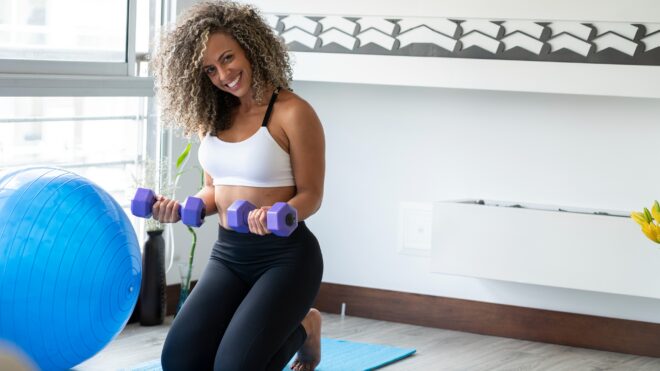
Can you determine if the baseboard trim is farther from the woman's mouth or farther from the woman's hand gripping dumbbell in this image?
the woman's hand gripping dumbbell

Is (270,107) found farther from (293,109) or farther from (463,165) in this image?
(463,165)

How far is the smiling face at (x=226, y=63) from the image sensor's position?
273 centimetres

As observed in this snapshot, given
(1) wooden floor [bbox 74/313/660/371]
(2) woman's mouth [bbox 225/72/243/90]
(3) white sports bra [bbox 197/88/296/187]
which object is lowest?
(1) wooden floor [bbox 74/313/660/371]

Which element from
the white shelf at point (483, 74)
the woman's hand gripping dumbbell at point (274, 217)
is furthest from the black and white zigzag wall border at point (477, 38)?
the woman's hand gripping dumbbell at point (274, 217)

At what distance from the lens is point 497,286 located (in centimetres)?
396

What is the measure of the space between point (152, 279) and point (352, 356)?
2.92 ft

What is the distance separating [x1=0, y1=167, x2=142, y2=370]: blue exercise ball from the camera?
2670 mm

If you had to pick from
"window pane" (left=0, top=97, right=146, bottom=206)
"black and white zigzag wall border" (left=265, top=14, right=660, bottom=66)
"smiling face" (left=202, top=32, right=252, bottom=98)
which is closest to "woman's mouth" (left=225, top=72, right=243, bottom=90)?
"smiling face" (left=202, top=32, right=252, bottom=98)

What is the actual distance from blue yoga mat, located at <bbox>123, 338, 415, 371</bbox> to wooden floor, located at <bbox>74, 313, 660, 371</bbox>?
0.05 m

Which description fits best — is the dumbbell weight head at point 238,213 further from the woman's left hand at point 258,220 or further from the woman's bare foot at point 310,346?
the woman's bare foot at point 310,346

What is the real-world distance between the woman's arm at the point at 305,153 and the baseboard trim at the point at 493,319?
57.8 inches

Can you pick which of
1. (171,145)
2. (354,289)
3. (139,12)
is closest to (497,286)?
(354,289)

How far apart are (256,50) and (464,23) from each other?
1.15 meters

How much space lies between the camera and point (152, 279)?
3881 mm
